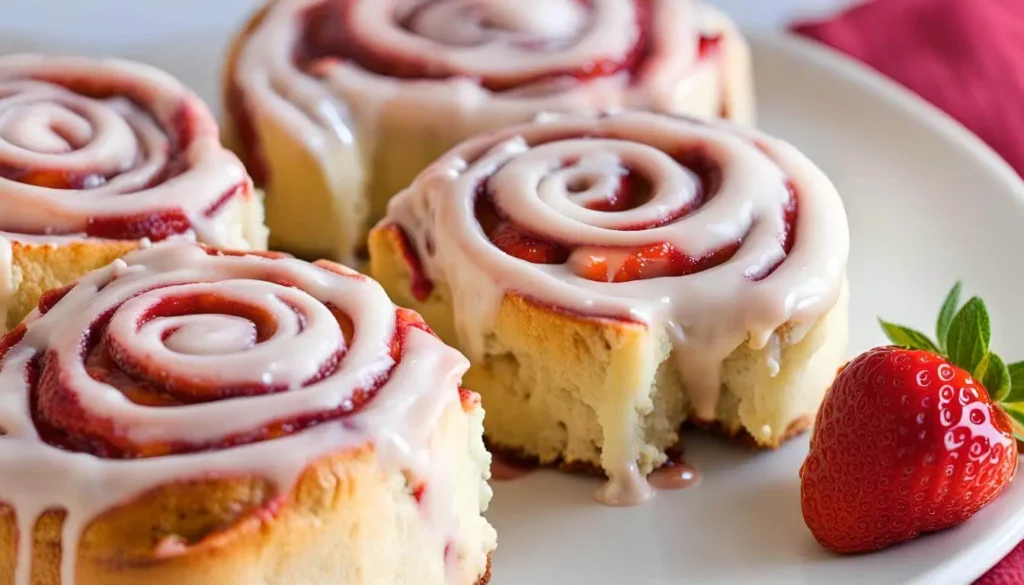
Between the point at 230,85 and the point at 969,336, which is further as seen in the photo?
the point at 230,85

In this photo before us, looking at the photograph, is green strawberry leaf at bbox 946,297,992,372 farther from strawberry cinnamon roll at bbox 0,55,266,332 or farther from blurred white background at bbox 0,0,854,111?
blurred white background at bbox 0,0,854,111

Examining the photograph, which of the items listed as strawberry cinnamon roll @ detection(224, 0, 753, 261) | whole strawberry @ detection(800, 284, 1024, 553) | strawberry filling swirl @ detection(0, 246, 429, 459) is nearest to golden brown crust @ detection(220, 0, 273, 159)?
strawberry cinnamon roll @ detection(224, 0, 753, 261)

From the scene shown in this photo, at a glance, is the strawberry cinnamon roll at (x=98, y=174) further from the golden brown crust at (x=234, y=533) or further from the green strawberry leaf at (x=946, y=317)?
the green strawberry leaf at (x=946, y=317)

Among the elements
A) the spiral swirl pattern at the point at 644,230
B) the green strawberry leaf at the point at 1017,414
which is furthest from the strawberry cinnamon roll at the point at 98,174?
the green strawberry leaf at the point at 1017,414

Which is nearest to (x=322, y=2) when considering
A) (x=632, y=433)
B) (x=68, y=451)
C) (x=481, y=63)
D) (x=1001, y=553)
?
(x=481, y=63)

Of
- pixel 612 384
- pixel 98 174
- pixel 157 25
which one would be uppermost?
pixel 98 174

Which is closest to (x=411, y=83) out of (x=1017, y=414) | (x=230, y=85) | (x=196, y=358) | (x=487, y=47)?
(x=487, y=47)

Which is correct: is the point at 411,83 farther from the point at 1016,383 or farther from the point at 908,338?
the point at 1016,383
